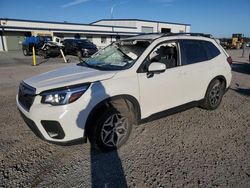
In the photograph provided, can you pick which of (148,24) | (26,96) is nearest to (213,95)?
(26,96)

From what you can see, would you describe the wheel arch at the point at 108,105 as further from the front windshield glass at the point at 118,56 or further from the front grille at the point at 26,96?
the front grille at the point at 26,96

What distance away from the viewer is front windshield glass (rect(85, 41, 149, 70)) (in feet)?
11.8

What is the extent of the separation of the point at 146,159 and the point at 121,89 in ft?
3.66

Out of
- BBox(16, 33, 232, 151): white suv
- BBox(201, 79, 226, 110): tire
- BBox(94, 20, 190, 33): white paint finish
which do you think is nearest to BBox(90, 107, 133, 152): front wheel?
BBox(16, 33, 232, 151): white suv

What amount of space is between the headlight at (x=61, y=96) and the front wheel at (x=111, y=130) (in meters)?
0.51

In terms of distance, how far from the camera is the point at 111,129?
10.7ft

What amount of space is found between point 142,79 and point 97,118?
972 millimetres

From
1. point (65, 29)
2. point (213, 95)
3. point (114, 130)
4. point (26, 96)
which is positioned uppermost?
point (65, 29)

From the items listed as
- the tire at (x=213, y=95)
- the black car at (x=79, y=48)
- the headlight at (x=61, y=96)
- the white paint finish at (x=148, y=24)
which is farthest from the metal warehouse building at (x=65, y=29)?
the headlight at (x=61, y=96)

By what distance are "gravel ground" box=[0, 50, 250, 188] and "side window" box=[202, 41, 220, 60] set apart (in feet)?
4.76

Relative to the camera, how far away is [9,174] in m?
2.80

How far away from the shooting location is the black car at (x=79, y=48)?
19.2m

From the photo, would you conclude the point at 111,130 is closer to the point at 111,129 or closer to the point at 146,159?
the point at 111,129

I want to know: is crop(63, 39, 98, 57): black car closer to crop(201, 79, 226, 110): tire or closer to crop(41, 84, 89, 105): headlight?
crop(201, 79, 226, 110): tire
